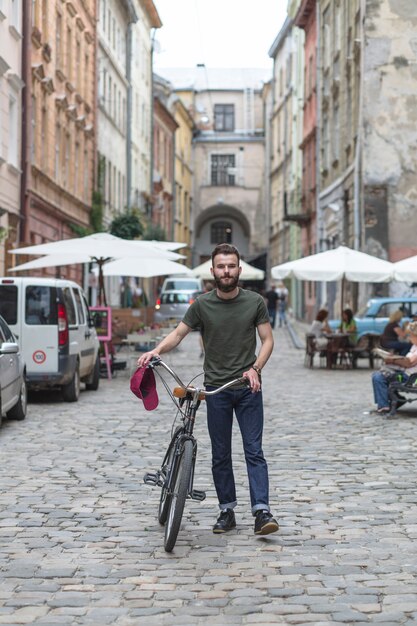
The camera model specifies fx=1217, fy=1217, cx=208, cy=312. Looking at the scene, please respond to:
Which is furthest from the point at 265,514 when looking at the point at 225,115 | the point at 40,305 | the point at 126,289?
the point at 225,115

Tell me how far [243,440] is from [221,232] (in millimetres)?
77037

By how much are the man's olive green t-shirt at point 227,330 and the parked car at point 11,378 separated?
5.40m

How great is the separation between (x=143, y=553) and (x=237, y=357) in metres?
1.32

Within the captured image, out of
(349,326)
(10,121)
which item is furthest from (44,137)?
(349,326)

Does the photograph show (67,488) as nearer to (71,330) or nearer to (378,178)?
(71,330)

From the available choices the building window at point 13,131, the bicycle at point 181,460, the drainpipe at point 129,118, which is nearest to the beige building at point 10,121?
the building window at point 13,131

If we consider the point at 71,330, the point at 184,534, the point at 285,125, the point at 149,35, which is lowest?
the point at 184,534

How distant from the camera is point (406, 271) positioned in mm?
22297

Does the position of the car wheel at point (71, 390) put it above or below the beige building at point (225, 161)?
below

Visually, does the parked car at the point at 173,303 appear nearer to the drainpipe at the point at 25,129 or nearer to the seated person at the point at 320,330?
the drainpipe at the point at 25,129

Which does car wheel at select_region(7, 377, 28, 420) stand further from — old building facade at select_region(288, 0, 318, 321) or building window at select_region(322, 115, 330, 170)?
old building facade at select_region(288, 0, 318, 321)

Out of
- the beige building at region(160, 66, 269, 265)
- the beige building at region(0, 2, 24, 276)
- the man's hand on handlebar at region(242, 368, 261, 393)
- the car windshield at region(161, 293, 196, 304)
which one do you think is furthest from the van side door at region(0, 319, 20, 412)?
the beige building at region(160, 66, 269, 265)

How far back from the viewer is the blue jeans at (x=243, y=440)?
7.25 meters

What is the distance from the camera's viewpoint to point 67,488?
9.07m
